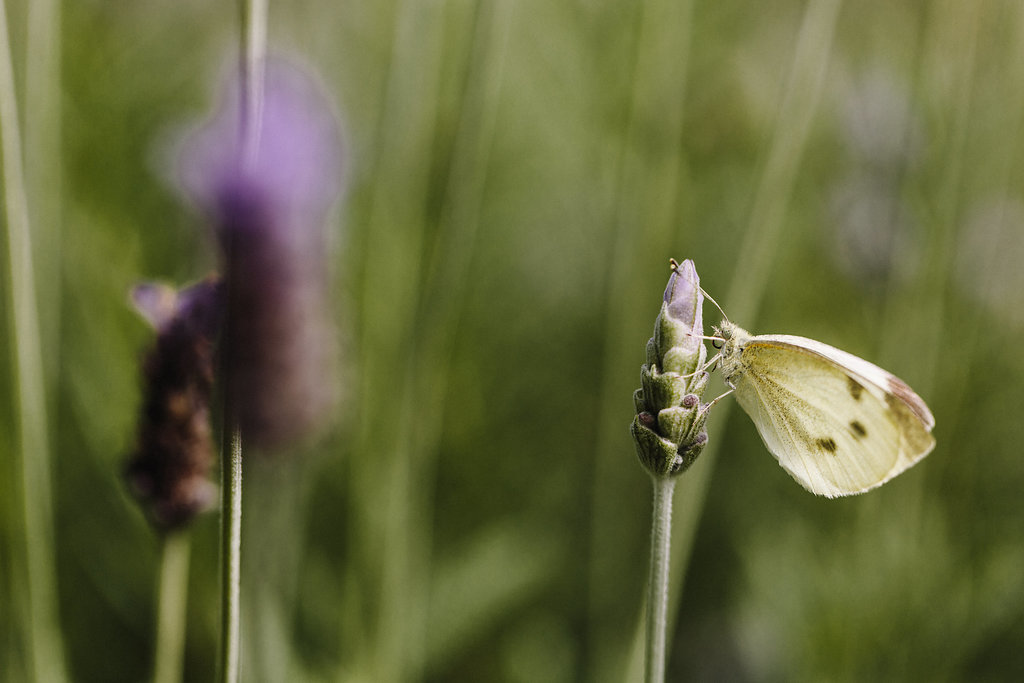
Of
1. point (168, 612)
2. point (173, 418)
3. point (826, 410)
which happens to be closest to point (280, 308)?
point (173, 418)

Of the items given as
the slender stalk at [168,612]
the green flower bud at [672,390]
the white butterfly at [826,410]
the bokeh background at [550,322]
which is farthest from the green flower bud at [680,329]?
the slender stalk at [168,612]

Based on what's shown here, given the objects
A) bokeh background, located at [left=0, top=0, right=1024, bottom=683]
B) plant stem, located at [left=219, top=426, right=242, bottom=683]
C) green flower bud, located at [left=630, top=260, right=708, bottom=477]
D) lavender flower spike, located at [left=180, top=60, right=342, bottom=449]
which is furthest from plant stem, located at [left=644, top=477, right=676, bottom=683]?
lavender flower spike, located at [left=180, top=60, right=342, bottom=449]

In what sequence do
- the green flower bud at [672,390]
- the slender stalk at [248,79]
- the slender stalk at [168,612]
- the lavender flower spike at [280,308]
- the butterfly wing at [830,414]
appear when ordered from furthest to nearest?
the lavender flower spike at [280,308], the slender stalk at [168,612], the butterfly wing at [830,414], the green flower bud at [672,390], the slender stalk at [248,79]

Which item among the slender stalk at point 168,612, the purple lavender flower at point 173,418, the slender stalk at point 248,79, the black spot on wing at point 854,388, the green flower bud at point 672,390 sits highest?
the slender stalk at point 248,79

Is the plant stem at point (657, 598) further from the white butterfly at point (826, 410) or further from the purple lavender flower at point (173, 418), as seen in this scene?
the purple lavender flower at point (173, 418)

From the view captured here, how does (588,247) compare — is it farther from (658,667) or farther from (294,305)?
(658,667)

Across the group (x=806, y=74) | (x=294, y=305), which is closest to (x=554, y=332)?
(x=294, y=305)

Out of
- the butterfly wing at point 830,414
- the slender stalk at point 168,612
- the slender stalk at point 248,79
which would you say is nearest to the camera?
the slender stalk at point 248,79
